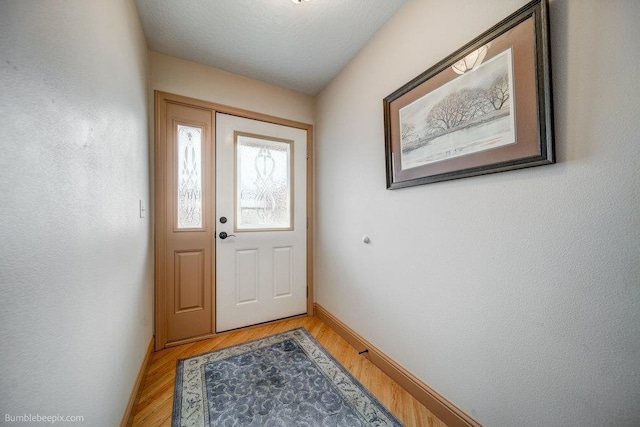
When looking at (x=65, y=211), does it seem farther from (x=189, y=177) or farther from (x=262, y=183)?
(x=262, y=183)

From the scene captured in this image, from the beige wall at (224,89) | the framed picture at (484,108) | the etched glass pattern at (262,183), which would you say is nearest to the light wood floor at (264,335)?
the etched glass pattern at (262,183)

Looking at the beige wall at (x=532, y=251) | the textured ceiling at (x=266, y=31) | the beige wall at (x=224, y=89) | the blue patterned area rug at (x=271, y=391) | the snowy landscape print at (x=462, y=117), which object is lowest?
the blue patterned area rug at (x=271, y=391)

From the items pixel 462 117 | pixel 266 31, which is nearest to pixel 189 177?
pixel 266 31

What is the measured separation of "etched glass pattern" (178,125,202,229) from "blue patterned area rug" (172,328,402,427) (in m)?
1.15

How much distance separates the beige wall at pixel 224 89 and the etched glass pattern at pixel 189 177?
365mm

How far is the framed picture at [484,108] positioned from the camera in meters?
0.94

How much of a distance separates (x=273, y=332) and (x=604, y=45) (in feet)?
8.63

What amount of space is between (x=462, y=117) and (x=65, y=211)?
1643 mm

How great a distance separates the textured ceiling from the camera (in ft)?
5.19

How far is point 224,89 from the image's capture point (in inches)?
89.2

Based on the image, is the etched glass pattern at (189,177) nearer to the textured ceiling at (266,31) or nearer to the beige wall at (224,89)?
the beige wall at (224,89)

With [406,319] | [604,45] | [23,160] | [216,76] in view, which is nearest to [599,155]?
[604,45]

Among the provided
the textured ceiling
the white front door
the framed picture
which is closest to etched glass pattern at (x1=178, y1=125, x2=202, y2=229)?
the white front door

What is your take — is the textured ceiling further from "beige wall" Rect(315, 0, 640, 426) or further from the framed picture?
the framed picture
